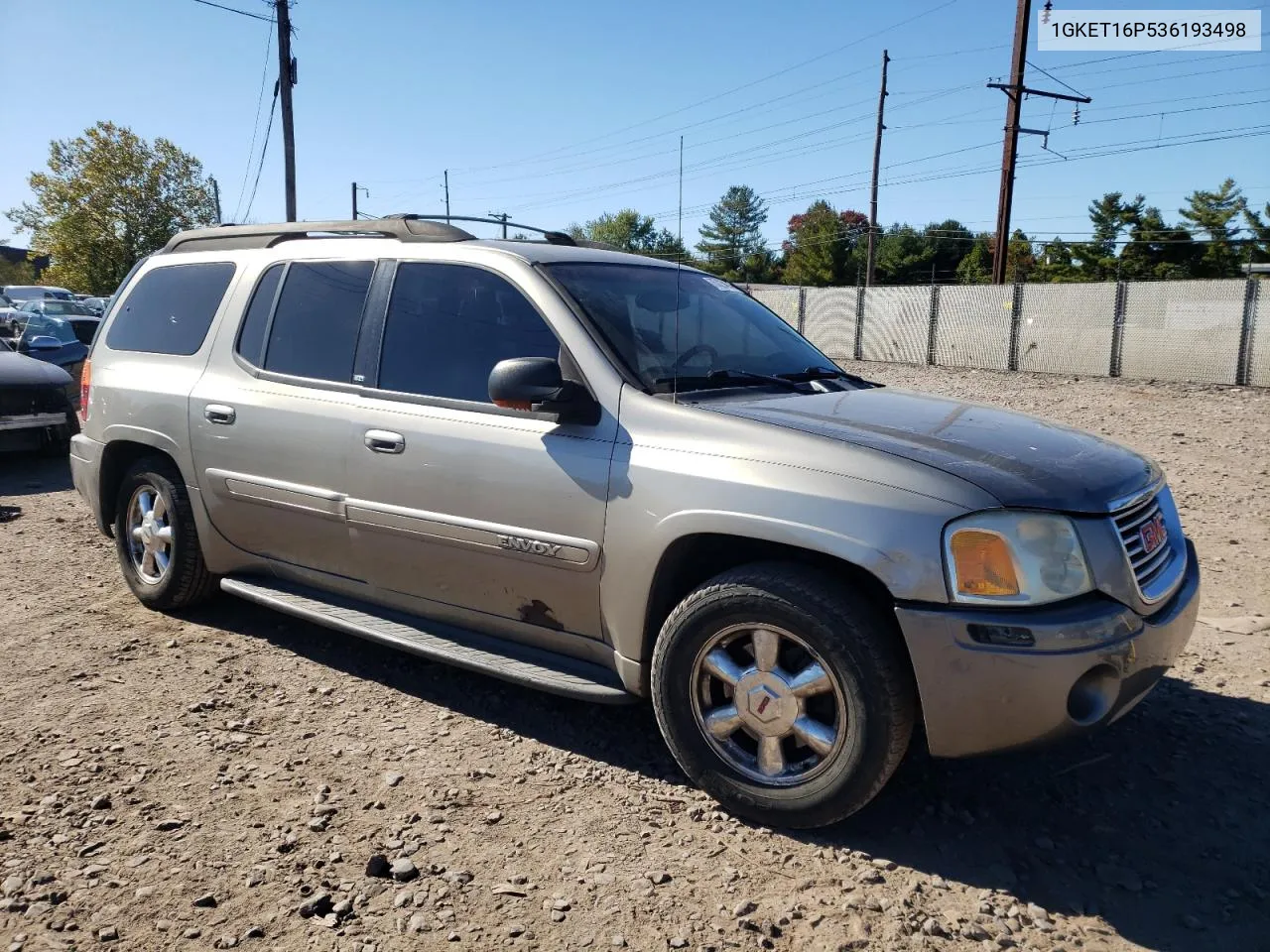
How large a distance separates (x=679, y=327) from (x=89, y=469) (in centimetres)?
332

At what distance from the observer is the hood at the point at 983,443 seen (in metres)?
2.73

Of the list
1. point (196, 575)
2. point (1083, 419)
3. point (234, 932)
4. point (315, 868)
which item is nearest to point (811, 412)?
point (315, 868)

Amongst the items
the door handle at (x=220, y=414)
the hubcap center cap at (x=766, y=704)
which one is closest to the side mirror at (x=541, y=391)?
the hubcap center cap at (x=766, y=704)

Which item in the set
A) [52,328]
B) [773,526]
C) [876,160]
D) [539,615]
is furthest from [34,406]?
[876,160]

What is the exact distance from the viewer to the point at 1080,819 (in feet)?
9.93

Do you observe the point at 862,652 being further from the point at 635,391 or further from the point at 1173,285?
the point at 1173,285

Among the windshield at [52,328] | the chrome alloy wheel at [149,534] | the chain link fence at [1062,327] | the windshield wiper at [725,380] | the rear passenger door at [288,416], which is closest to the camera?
the windshield wiper at [725,380]

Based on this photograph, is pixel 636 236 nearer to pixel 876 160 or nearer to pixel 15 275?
pixel 876 160

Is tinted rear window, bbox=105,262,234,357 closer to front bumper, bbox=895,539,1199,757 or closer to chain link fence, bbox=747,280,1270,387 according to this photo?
front bumper, bbox=895,539,1199,757

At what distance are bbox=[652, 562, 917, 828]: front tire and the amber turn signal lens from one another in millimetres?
273

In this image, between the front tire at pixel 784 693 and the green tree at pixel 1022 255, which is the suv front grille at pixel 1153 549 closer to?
the front tire at pixel 784 693

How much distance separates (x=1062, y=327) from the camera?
19.8 metres

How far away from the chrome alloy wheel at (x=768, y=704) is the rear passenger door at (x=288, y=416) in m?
1.69

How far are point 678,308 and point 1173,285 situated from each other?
1729 centimetres
